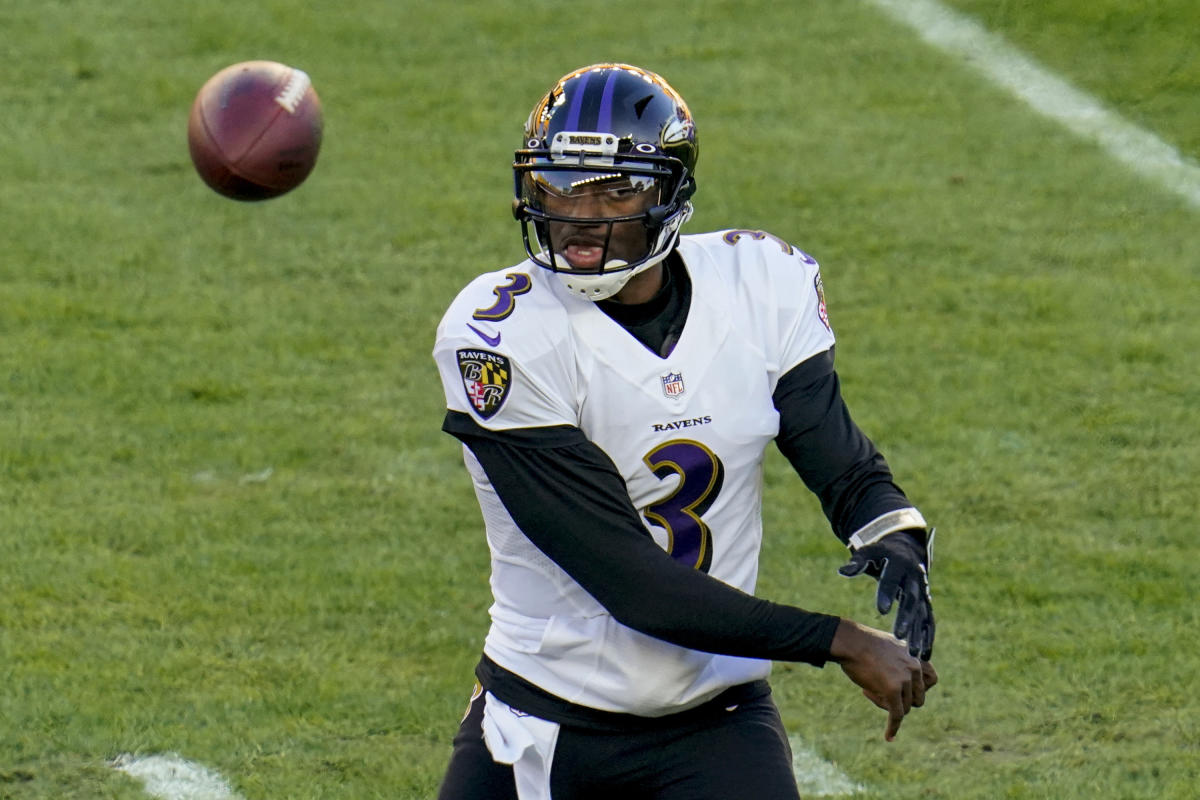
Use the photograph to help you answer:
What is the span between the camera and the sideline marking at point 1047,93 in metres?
9.82

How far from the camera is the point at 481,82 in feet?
36.3

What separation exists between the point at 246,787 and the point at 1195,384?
435 centimetres

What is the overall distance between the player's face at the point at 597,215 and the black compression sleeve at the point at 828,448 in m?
0.40

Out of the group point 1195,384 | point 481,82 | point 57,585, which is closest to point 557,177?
point 57,585

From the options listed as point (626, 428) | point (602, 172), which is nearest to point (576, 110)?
point (602, 172)

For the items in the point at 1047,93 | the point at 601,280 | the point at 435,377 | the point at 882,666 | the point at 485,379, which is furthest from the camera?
the point at 1047,93

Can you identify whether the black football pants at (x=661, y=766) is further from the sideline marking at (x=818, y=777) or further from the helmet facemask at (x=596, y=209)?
the sideline marking at (x=818, y=777)

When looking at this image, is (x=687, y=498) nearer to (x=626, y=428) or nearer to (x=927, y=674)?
(x=626, y=428)

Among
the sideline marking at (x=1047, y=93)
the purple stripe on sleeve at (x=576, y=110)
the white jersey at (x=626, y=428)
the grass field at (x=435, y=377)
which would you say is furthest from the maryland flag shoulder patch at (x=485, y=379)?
the sideline marking at (x=1047, y=93)

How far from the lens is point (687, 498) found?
11.8 feet

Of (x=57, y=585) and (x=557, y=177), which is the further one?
(x=57, y=585)

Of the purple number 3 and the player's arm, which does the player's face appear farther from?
the player's arm

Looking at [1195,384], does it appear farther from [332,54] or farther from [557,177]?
[332,54]

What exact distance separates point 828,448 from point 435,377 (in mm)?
4480
